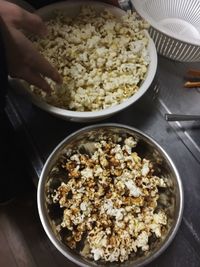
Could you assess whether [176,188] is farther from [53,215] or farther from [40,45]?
[40,45]

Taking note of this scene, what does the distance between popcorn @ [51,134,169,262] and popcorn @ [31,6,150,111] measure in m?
0.10

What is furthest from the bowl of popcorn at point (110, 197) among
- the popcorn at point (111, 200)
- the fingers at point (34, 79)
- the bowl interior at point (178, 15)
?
the bowl interior at point (178, 15)

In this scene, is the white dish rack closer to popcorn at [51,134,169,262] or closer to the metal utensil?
the metal utensil

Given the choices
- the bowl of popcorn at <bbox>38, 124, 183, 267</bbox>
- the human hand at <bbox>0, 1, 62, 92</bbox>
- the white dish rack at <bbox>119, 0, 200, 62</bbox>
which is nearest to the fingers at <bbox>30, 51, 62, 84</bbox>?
the human hand at <bbox>0, 1, 62, 92</bbox>

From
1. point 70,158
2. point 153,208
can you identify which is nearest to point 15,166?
point 70,158

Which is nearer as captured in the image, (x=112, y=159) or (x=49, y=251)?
(x=112, y=159)

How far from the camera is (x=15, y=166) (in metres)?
0.87

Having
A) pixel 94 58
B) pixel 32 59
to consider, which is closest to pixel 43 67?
pixel 32 59

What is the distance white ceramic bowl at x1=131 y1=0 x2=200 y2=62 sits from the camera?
78cm

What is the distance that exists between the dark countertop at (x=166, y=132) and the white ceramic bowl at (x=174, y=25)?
84 mm

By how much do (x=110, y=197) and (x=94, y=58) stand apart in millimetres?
296

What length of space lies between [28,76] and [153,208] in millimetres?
344

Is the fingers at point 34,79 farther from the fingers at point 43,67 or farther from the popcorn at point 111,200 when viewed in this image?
the popcorn at point 111,200

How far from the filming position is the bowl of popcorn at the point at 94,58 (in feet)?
2.40
